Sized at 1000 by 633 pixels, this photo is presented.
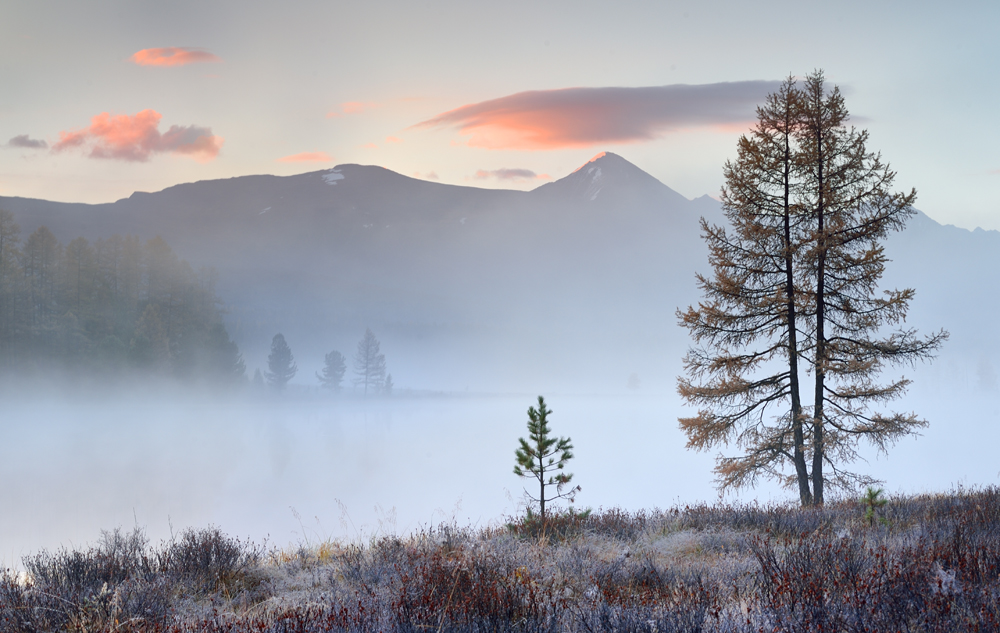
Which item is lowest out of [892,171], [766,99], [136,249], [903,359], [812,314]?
[903,359]

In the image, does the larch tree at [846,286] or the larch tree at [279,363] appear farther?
the larch tree at [279,363]

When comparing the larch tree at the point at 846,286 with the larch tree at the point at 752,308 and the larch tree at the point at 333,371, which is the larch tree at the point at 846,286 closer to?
the larch tree at the point at 752,308

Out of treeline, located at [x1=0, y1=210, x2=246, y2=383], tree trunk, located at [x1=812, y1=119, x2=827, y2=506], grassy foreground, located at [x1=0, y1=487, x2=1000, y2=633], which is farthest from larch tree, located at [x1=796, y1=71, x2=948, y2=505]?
treeline, located at [x1=0, y1=210, x2=246, y2=383]

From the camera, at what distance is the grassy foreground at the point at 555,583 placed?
156 inches

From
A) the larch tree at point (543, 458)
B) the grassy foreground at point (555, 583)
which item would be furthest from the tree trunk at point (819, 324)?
the larch tree at point (543, 458)

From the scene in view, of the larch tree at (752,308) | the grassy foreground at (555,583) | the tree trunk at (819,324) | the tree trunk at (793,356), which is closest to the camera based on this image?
the grassy foreground at (555,583)

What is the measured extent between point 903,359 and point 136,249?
80.8 m

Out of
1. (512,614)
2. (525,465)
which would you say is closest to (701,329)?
(525,465)

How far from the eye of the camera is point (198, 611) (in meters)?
5.31

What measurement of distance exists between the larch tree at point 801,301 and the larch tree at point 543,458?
5.97 m

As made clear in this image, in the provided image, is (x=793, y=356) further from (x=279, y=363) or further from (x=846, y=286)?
(x=279, y=363)

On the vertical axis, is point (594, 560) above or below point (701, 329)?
below

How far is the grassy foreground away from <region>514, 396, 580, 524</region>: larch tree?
1.60 metres

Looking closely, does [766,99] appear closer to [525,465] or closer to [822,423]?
[822,423]
